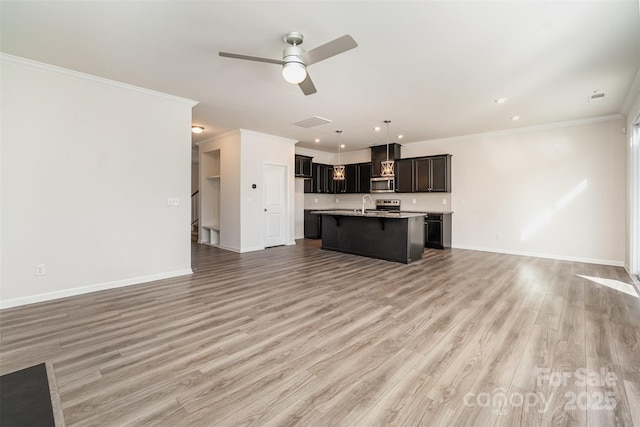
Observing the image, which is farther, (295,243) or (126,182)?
(295,243)

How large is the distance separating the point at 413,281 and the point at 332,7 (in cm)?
347

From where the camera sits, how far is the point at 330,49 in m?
2.38

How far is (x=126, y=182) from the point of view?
3.85 meters

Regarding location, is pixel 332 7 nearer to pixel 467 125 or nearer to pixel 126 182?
pixel 126 182

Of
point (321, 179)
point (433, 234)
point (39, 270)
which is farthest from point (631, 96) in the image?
point (39, 270)

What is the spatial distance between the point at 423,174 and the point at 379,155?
1.41 m

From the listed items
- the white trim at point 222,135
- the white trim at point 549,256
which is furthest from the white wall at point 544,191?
the white trim at point 222,135

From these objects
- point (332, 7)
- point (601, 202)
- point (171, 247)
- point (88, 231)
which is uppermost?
point (332, 7)

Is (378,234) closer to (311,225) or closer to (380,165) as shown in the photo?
(380,165)

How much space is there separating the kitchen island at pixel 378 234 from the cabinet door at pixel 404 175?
5.95 feet

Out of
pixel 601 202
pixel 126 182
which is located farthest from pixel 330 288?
pixel 601 202

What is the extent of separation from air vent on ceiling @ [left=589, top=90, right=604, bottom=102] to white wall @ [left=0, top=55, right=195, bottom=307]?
20.0ft

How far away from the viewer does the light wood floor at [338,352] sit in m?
1.60

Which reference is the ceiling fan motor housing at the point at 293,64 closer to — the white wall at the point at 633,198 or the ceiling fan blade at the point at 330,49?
the ceiling fan blade at the point at 330,49
